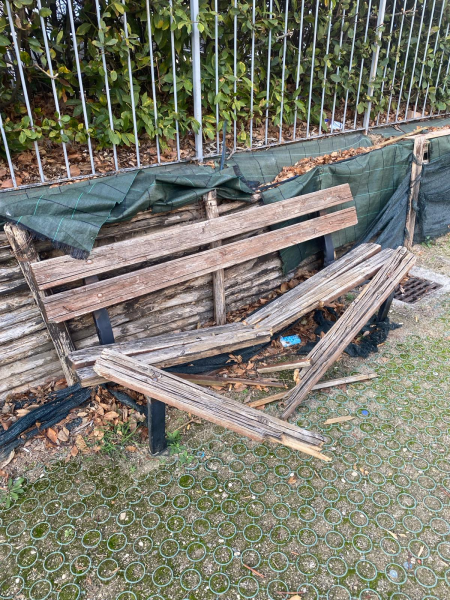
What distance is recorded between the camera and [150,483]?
115 inches

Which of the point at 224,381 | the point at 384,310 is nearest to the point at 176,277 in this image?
the point at 224,381

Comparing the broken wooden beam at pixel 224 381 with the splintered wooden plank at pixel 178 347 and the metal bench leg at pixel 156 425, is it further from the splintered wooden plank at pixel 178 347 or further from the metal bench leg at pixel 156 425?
the metal bench leg at pixel 156 425

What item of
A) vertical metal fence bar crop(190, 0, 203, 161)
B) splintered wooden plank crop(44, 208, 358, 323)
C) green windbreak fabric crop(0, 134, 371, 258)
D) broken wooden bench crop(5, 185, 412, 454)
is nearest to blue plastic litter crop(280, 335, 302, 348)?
broken wooden bench crop(5, 185, 412, 454)

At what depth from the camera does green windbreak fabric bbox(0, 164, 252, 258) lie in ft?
9.52

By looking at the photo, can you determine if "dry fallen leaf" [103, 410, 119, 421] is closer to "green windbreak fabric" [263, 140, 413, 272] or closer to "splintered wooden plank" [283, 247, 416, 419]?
"splintered wooden plank" [283, 247, 416, 419]

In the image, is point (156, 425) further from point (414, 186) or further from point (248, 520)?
point (414, 186)

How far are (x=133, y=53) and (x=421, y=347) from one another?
390 centimetres

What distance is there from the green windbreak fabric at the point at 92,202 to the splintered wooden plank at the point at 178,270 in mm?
344

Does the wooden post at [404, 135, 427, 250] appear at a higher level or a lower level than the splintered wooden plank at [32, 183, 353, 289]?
lower

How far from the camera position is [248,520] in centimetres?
266

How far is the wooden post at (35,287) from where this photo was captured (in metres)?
2.90

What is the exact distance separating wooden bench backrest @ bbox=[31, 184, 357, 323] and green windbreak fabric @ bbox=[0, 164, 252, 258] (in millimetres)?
181

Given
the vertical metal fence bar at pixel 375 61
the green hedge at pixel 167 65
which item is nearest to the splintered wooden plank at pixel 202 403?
the green hedge at pixel 167 65

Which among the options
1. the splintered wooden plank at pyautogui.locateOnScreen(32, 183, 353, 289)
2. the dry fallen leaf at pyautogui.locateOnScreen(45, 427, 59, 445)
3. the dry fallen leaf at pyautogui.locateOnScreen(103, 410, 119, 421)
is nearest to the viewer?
the splintered wooden plank at pyautogui.locateOnScreen(32, 183, 353, 289)
